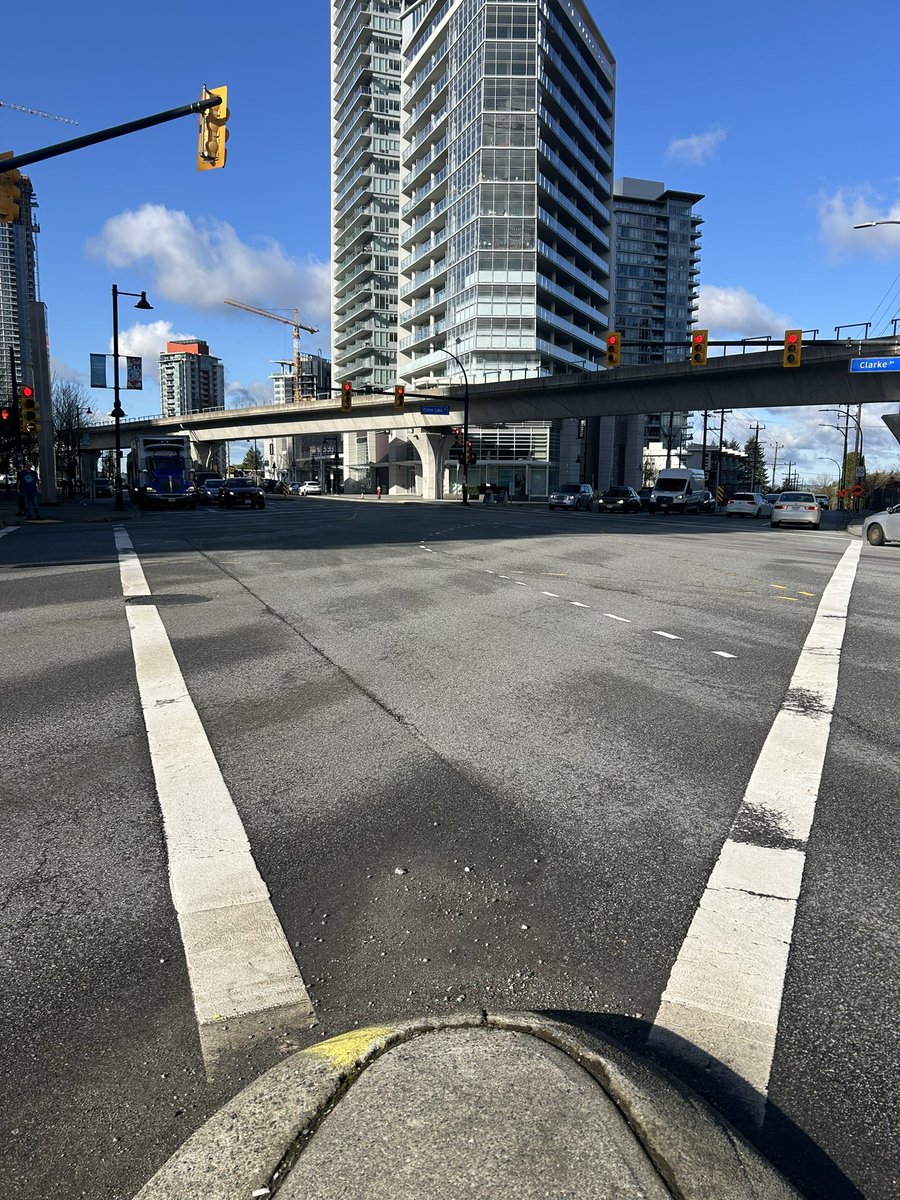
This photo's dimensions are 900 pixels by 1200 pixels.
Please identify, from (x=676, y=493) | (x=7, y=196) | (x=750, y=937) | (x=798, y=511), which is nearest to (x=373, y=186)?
(x=676, y=493)

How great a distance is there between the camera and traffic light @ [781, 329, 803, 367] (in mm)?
33469

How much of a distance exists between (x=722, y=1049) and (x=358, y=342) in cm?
12760

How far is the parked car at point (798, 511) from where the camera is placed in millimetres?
37416

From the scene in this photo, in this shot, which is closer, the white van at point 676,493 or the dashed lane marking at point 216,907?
the dashed lane marking at point 216,907

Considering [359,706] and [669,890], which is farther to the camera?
[359,706]

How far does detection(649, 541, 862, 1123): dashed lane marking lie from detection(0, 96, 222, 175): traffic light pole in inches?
521

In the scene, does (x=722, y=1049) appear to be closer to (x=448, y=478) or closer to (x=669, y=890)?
(x=669, y=890)

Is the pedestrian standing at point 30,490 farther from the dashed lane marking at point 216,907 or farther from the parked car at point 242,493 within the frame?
the dashed lane marking at point 216,907

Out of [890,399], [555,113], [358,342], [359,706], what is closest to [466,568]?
[359,706]

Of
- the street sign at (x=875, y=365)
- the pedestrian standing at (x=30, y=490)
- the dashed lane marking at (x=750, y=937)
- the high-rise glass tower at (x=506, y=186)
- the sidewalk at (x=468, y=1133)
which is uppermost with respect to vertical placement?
the high-rise glass tower at (x=506, y=186)

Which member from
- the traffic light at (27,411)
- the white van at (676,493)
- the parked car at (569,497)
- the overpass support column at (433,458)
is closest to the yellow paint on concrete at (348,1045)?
the traffic light at (27,411)

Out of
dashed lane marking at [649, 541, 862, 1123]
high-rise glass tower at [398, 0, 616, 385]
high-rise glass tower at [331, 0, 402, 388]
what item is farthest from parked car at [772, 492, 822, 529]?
high-rise glass tower at [331, 0, 402, 388]

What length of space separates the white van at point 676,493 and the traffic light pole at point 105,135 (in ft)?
143

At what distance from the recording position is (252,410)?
82.2 meters
